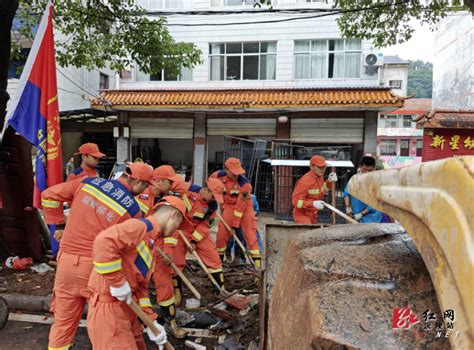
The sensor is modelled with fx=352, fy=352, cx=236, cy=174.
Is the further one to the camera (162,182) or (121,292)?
(162,182)

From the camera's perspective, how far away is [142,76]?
12320 mm

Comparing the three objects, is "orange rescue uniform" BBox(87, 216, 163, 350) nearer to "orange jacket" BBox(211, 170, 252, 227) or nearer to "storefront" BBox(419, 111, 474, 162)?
"orange jacket" BBox(211, 170, 252, 227)

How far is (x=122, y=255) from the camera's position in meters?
2.31

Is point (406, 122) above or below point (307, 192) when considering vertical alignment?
above

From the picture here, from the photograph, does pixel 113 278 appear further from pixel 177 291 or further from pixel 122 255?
pixel 177 291

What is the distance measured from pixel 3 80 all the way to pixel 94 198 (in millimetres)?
2982

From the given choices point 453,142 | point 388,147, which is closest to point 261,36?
point 453,142

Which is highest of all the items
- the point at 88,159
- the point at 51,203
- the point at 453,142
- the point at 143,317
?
the point at 453,142

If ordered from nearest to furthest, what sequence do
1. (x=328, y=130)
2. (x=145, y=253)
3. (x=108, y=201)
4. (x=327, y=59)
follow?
(x=145, y=253) < (x=108, y=201) < (x=328, y=130) < (x=327, y=59)

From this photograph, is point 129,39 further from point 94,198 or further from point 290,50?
point 290,50

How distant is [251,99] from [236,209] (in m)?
5.98

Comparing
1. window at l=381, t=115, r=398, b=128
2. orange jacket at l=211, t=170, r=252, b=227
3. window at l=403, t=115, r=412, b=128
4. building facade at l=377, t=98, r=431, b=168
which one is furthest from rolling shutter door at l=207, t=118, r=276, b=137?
window at l=403, t=115, r=412, b=128

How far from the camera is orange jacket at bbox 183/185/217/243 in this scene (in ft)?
13.6

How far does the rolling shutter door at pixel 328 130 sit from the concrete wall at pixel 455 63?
951 cm
